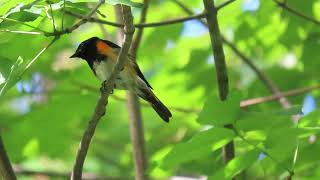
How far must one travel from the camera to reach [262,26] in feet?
18.2

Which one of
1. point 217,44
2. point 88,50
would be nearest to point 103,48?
Result: point 88,50

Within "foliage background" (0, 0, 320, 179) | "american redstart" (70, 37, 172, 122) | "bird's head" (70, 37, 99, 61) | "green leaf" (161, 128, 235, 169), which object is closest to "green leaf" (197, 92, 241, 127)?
"green leaf" (161, 128, 235, 169)

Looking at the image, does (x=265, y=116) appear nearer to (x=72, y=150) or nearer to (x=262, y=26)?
(x=262, y=26)

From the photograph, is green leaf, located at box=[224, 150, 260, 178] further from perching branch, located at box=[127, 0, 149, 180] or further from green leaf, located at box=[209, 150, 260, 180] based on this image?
perching branch, located at box=[127, 0, 149, 180]

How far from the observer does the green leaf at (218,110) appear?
265 centimetres

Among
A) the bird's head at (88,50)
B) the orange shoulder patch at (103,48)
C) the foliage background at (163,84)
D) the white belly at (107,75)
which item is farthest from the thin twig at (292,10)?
the bird's head at (88,50)

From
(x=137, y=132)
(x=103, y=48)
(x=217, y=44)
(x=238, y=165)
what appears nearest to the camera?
(x=238, y=165)

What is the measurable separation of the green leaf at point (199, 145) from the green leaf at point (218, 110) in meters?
0.06

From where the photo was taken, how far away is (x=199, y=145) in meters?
2.83

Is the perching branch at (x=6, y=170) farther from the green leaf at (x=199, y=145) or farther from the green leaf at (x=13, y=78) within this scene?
the green leaf at (x=199, y=145)

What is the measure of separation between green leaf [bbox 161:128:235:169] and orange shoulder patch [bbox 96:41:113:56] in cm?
196

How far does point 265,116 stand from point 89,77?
110 inches

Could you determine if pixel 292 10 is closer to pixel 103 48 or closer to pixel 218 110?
pixel 103 48

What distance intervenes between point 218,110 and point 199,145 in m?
0.25
